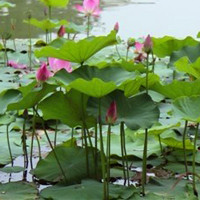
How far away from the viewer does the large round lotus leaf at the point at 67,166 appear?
1238mm

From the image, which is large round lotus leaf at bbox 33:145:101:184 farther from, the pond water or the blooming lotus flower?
the pond water

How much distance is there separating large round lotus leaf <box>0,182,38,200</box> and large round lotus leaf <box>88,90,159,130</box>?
23 cm

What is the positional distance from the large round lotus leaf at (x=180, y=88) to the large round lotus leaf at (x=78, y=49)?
0.16 metres

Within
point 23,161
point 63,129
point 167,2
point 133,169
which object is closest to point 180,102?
point 133,169

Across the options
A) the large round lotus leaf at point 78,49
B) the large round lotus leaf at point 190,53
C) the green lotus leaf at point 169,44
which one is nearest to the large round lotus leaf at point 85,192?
the large round lotus leaf at point 78,49

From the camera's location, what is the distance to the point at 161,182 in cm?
122

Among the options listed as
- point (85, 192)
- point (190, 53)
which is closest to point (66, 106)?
point (85, 192)

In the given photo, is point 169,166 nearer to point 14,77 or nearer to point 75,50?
point 75,50

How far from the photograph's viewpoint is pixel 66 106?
120 cm

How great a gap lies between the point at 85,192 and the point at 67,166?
137mm

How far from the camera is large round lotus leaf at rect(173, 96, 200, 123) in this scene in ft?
3.68

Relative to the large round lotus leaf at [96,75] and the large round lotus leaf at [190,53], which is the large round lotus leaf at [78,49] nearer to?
the large round lotus leaf at [96,75]

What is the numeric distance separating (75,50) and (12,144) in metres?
0.45

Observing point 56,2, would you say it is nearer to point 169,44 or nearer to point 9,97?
point 169,44
